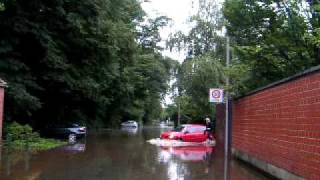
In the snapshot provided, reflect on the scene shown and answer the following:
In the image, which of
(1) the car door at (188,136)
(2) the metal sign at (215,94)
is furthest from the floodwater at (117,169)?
(1) the car door at (188,136)

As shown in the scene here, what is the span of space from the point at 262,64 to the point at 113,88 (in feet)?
113

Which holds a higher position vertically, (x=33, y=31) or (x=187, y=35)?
(x=187, y=35)

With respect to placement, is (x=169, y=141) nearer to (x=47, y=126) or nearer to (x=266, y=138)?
(x=47, y=126)

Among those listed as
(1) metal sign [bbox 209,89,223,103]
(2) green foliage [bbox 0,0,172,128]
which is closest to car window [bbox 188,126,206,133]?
Answer: (2) green foliage [bbox 0,0,172,128]

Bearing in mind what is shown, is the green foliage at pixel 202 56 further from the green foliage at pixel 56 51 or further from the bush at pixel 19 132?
the bush at pixel 19 132

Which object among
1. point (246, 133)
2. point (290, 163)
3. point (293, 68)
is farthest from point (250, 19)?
point (290, 163)

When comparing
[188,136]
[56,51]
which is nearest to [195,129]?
[188,136]

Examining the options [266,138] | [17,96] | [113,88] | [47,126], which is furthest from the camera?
[113,88]

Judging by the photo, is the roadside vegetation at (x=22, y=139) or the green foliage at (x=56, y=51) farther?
the green foliage at (x=56, y=51)

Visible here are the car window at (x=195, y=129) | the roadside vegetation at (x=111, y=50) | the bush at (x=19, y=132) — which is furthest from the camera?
the car window at (x=195, y=129)

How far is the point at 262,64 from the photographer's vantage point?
22234mm

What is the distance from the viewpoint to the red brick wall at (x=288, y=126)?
41.0ft

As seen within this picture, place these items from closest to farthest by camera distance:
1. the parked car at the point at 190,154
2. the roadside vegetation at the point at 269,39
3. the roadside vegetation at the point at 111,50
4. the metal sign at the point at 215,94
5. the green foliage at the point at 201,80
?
the roadside vegetation at the point at 269,39 → the roadside vegetation at the point at 111,50 → the parked car at the point at 190,154 → the metal sign at the point at 215,94 → the green foliage at the point at 201,80

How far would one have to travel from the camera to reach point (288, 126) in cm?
1491
